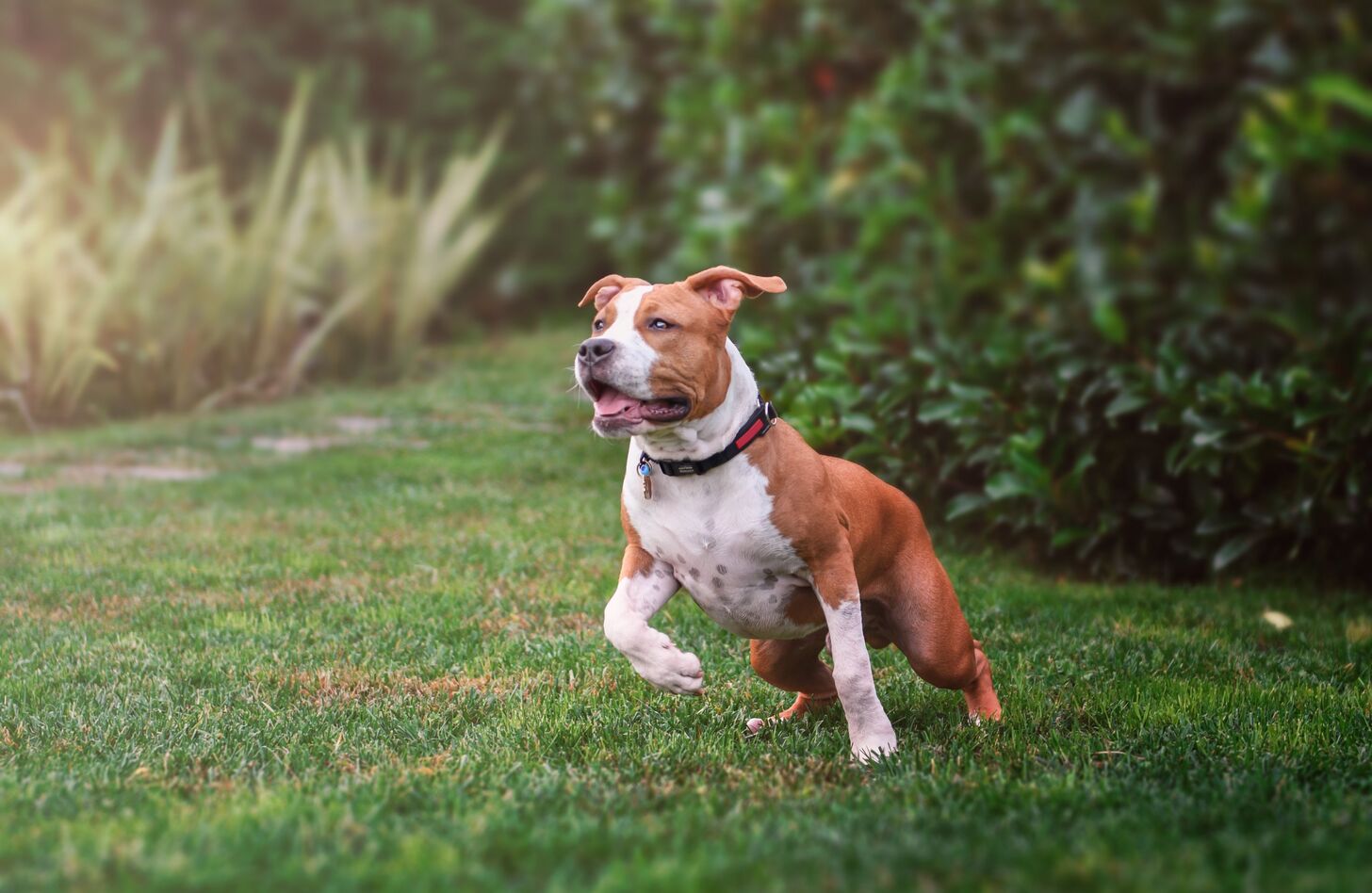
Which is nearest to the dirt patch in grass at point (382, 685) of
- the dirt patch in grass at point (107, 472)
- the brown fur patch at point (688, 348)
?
the brown fur patch at point (688, 348)

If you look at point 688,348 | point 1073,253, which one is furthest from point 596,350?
point 1073,253

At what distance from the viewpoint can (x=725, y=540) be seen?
3582 millimetres

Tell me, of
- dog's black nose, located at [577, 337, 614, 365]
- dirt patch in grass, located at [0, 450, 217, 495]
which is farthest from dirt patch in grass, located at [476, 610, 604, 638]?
dirt patch in grass, located at [0, 450, 217, 495]

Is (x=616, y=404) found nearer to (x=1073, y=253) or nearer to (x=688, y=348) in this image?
(x=688, y=348)

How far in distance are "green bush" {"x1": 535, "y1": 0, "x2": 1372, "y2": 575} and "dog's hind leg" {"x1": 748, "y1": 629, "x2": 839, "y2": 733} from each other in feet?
5.93

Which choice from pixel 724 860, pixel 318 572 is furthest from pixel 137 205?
pixel 724 860

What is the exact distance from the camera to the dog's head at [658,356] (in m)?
3.43

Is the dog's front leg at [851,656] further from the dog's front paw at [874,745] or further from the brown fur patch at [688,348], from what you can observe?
the brown fur patch at [688,348]

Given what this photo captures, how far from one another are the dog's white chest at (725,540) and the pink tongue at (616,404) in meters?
0.26

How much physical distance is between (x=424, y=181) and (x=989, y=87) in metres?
8.75

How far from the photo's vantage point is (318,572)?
19.1 feet

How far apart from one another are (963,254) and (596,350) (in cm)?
237

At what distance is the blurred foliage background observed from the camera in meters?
4.64

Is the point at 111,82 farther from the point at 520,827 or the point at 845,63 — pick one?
the point at 520,827
